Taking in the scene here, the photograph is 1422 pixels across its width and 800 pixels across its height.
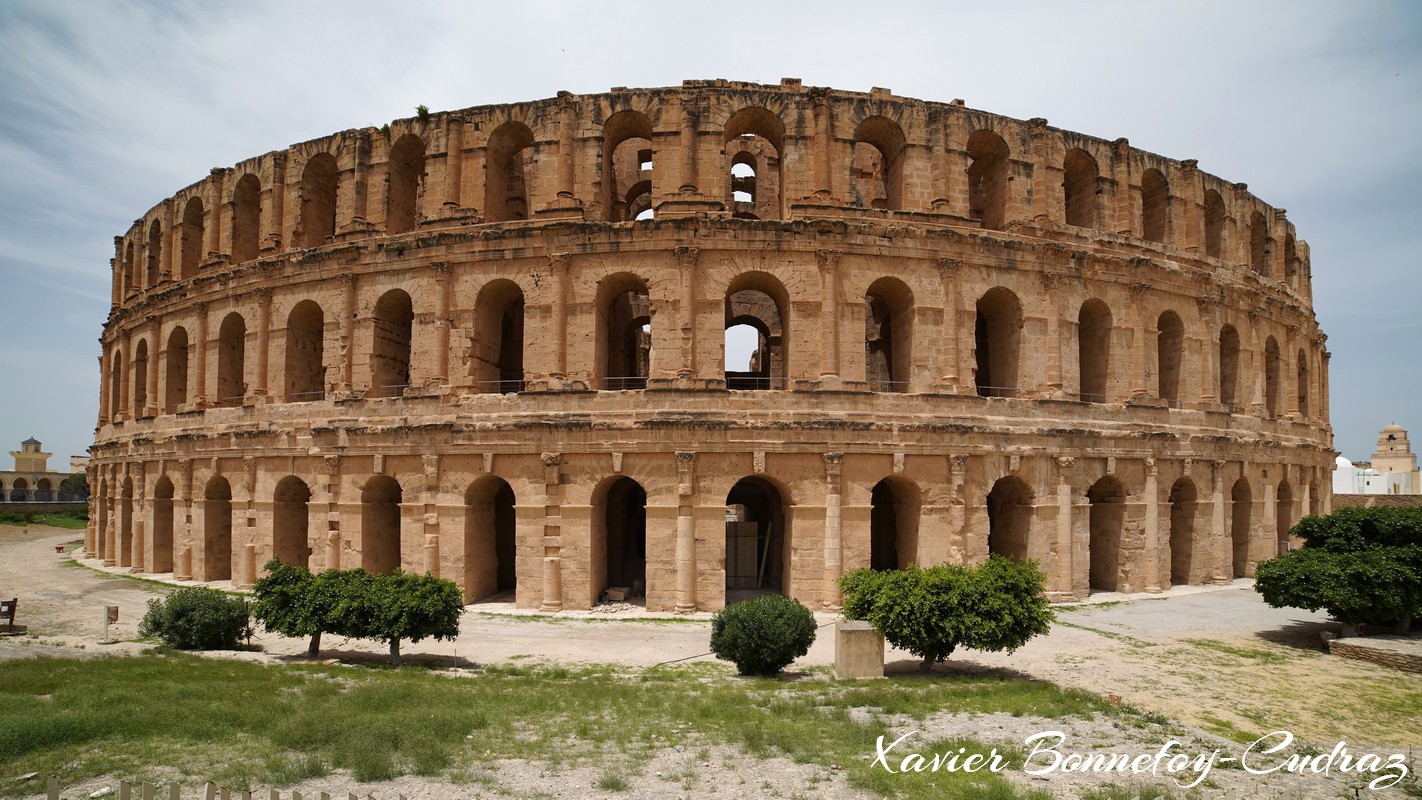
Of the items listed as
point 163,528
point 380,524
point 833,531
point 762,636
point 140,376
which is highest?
point 140,376

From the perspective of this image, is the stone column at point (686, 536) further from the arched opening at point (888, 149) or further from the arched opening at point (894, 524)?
the arched opening at point (888, 149)

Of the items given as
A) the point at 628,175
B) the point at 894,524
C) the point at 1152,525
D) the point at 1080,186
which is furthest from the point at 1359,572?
the point at 628,175

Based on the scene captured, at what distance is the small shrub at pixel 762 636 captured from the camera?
1284 centimetres

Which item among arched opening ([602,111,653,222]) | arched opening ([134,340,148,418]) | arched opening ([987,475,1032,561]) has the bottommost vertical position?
arched opening ([987,475,1032,561])

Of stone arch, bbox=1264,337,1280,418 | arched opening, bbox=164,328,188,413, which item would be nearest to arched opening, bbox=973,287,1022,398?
stone arch, bbox=1264,337,1280,418

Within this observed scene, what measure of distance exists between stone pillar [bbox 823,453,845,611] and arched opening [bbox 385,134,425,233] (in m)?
15.9

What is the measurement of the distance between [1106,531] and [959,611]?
44.1 ft

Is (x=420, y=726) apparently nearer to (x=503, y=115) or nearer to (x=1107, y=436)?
(x=503, y=115)

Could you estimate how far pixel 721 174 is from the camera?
20828 millimetres

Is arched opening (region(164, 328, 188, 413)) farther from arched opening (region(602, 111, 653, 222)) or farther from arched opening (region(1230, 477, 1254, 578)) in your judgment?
arched opening (region(1230, 477, 1254, 578))

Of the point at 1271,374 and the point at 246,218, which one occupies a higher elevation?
the point at 246,218

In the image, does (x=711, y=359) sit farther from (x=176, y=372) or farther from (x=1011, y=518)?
(x=176, y=372)

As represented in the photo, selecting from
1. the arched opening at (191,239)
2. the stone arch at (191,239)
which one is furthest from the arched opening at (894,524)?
the arched opening at (191,239)

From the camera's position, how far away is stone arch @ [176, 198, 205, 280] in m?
27.7
